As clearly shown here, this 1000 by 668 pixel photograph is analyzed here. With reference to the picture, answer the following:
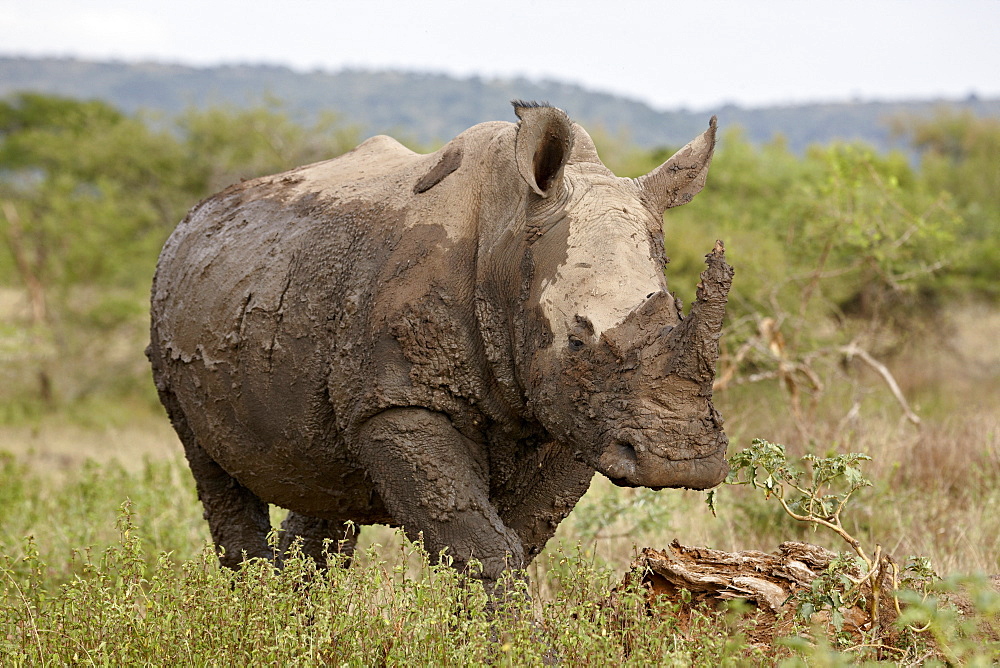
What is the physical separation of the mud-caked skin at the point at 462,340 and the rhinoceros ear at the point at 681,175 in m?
0.01

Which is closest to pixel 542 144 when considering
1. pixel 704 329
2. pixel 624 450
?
pixel 704 329

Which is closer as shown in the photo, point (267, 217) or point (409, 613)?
point (409, 613)

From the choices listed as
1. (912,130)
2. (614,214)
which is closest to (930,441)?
(614,214)

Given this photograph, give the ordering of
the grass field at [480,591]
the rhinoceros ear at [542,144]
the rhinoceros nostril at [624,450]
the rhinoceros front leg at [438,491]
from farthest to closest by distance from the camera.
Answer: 1. the rhinoceros front leg at [438,491]
2. the rhinoceros ear at [542,144]
3. the grass field at [480,591]
4. the rhinoceros nostril at [624,450]

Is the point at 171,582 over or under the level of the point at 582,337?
under

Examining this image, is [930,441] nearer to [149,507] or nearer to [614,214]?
[614,214]

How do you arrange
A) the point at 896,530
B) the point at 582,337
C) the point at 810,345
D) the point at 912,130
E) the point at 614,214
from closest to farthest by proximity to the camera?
the point at 582,337 < the point at 614,214 < the point at 896,530 < the point at 810,345 < the point at 912,130

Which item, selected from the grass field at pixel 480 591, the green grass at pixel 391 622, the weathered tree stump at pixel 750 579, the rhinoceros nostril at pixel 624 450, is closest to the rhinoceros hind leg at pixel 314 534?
the grass field at pixel 480 591

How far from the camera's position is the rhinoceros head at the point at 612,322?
3.17 m

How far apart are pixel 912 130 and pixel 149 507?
47052 mm

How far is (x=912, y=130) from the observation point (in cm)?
4809

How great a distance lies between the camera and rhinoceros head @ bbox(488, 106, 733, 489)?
3170mm

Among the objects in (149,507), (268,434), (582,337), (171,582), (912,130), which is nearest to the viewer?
(582,337)

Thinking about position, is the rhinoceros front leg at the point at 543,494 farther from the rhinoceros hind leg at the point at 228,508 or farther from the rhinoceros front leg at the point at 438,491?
the rhinoceros hind leg at the point at 228,508
